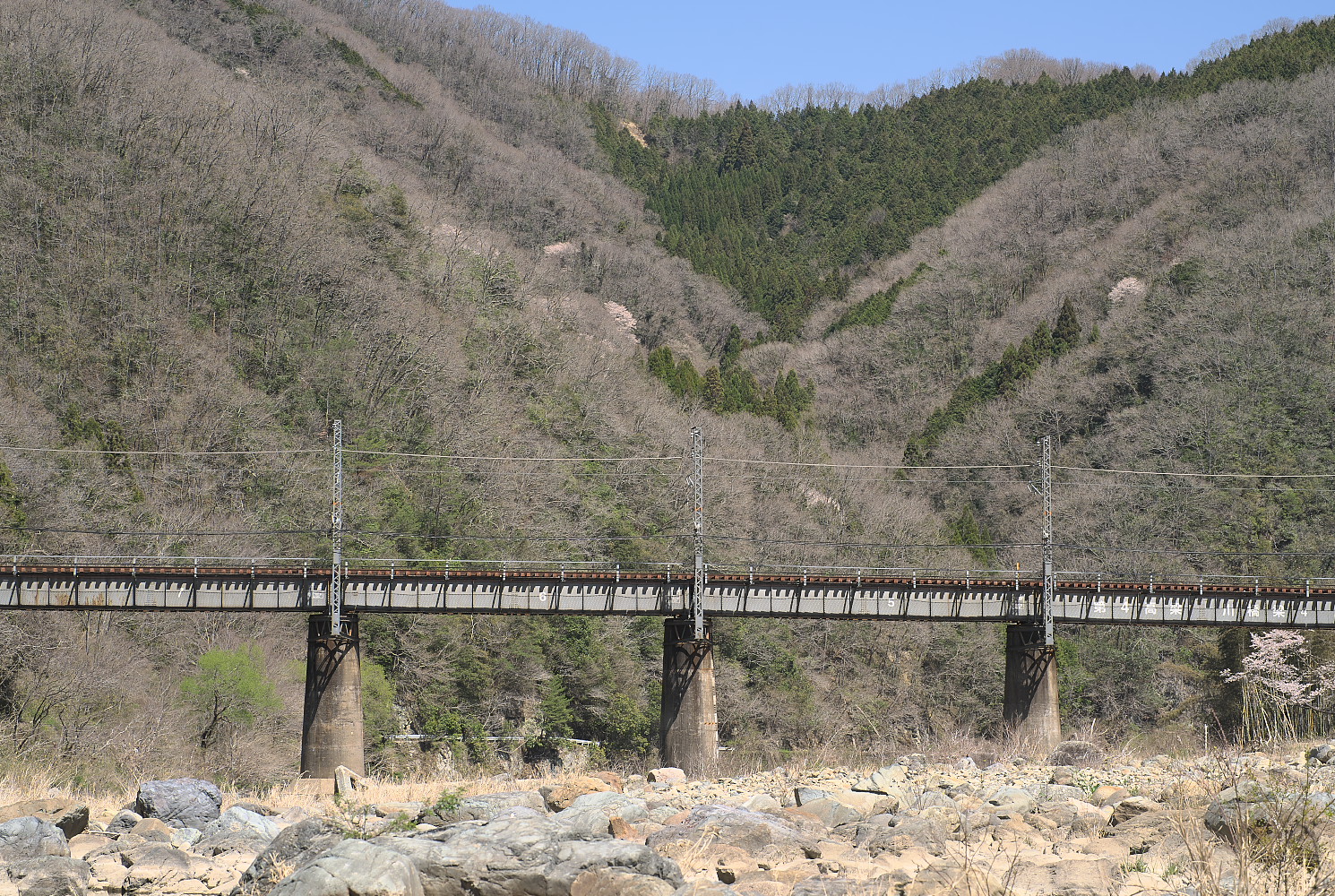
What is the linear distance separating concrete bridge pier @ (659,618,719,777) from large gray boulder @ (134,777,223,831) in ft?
88.9

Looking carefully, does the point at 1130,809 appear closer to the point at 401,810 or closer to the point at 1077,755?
the point at 401,810

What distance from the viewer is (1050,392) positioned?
11225 centimetres

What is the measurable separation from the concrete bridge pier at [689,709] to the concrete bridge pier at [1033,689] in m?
12.2

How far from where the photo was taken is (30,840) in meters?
14.9

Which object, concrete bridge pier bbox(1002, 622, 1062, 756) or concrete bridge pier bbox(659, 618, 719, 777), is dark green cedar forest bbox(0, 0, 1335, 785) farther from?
concrete bridge pier bbox(659, 618, 719, 777)

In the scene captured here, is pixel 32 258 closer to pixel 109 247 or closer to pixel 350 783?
pixel 109 247

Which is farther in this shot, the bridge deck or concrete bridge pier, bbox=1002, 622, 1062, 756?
concrete bridge pier, bbox=1002, 622, 1062, 756

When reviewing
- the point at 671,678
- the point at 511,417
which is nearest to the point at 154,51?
the point at 511,417

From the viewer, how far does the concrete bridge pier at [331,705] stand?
136ft

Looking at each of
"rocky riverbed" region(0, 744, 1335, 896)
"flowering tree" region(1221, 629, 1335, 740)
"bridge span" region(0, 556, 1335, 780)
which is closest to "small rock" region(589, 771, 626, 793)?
"rocky riverbed" region(0, 744, 1335, 896)

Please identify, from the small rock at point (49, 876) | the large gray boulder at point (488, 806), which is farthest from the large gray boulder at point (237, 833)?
the large gray boulder at point (488, 806)

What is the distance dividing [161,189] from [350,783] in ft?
230

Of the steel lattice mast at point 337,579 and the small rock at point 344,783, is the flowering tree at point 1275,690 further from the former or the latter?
the steel lattice mast at point 337,579

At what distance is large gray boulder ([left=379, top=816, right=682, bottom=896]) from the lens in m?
12.4
